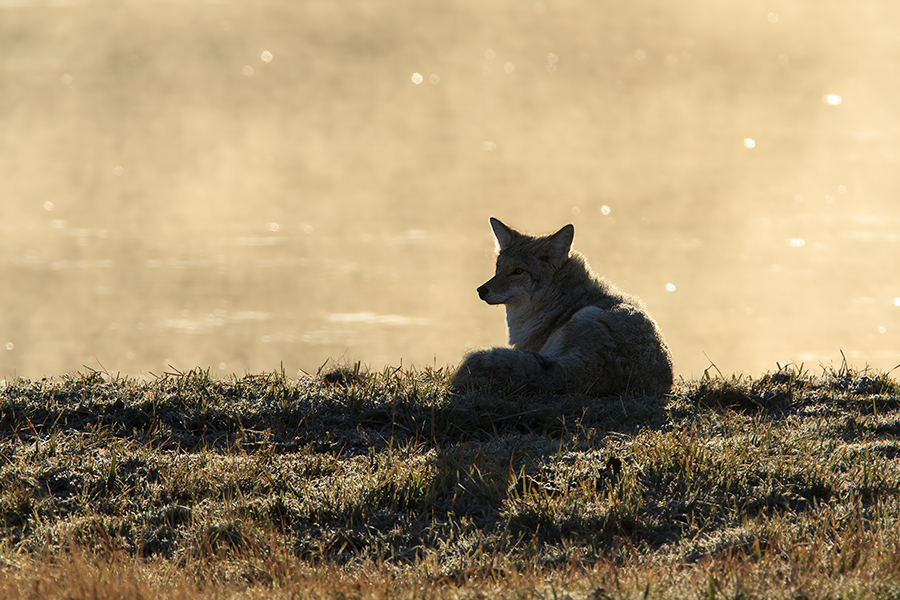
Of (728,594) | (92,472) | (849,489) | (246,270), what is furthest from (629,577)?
(246,270)

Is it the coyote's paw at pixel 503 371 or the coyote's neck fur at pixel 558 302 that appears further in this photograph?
→ the coyote's neck fur at pixel 558 302

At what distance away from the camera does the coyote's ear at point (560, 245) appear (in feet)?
26.8

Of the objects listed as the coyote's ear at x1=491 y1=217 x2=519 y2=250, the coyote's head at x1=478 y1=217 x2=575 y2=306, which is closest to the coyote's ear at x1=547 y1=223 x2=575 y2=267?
the coyote's head at x1=478 y1=217 x2=575 y2=306

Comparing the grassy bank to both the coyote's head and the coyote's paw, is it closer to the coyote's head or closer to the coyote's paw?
the coyote's paw

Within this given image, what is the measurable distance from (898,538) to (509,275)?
462 cm

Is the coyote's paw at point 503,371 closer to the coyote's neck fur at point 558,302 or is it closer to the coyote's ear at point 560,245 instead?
the coyote's neck fur at point 558,302

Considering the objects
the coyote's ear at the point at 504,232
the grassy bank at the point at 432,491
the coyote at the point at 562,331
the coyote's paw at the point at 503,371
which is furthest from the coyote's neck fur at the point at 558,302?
the grassy bank at the point at 432,491

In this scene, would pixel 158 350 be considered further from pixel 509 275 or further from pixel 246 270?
pixel 509 275

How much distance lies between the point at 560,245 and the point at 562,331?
1.10 metres

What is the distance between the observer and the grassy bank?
159 inches

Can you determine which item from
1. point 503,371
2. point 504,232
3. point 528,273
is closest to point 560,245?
point 528,273

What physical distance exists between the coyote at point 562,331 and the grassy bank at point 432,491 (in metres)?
0.25

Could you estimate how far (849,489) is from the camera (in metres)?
5.17

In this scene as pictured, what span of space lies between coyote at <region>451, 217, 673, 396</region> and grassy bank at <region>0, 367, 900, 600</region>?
0.82ft
